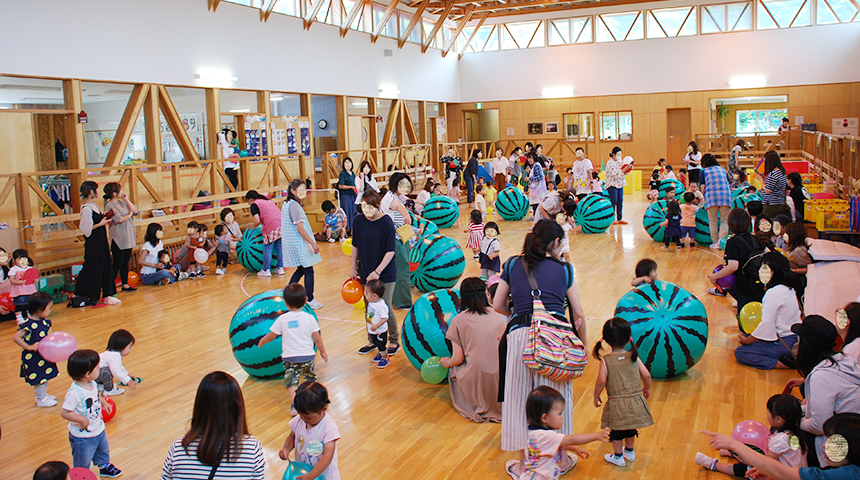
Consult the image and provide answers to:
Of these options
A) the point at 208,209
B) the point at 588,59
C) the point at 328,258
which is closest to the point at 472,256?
the point at 328,258

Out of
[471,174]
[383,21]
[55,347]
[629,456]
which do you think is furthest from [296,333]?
[383,21]

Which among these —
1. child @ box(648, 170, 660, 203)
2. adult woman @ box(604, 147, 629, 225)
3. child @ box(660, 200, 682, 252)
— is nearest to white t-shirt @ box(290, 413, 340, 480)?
child @ box(660, 200, 682, 252)

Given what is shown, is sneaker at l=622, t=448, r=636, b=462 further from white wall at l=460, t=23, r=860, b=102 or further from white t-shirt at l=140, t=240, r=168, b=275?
white wall at l=460, t=23, r=860, b=102

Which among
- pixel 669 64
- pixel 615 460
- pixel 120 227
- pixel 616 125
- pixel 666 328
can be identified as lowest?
pixel 615 460

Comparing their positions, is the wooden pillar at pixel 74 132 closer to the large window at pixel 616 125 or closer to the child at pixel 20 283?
the child at pixel 20 283

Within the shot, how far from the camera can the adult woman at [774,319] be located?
5.74m

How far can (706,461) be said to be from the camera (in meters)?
4.26

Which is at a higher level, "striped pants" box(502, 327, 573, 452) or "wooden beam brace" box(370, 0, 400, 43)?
"wooden beam brace" box(370, 0, 400, 43)

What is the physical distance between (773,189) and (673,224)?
1890mm

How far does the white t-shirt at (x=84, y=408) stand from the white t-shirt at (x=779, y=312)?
5245 millimetres

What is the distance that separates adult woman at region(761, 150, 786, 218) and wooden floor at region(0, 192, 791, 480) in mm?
2611

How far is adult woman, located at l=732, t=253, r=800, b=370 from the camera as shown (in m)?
5.74

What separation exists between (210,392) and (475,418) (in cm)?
282

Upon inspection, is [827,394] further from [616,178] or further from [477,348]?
[616,178]
